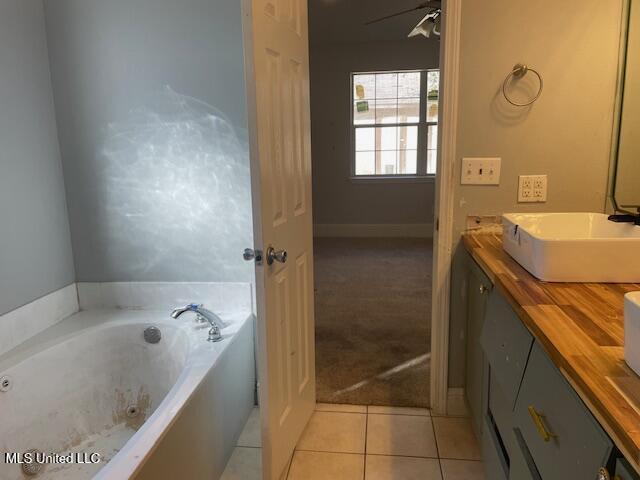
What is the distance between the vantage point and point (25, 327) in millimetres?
1955

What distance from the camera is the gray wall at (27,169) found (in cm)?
186

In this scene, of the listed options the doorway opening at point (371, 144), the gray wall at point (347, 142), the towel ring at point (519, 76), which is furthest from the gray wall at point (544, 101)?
the gray wall at point (347, 142)

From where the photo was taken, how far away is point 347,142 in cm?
615

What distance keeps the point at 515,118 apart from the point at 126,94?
5.79ft

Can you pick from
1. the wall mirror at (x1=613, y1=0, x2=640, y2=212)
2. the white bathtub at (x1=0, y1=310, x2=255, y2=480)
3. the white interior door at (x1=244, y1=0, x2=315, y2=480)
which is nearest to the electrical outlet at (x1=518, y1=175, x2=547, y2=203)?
the wall mirror at (x1=613, y1=0, x2=640, y2=212)

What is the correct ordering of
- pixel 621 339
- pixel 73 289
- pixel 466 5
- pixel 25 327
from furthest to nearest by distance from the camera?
pixel 73 289 < pixel 25 327 < pixel 466 5 < pixel 621 339

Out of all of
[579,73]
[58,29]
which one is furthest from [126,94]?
[579,73]

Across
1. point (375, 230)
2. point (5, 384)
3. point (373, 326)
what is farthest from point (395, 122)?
point (5, 384)

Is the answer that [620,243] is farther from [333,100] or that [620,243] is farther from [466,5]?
[333,100]

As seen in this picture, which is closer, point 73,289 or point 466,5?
point 466,5

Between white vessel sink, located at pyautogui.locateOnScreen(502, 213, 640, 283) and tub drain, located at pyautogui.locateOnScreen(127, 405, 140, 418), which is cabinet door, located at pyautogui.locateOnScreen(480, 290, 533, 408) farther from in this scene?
tub drain, located at pyautogui.locateOnScreen(127, 405, 140, 418)

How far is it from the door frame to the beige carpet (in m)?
0.25

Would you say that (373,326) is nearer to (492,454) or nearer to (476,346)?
(476,346)

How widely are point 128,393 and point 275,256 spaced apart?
3.70ft
